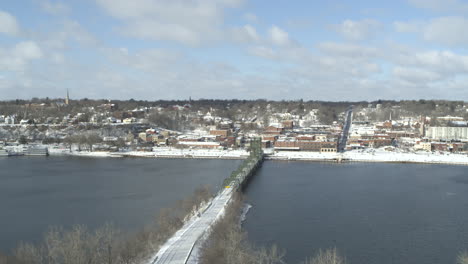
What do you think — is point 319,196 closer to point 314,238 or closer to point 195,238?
point 314,238

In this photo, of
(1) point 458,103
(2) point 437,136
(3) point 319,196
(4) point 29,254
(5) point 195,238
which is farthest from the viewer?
(1) point 458,103

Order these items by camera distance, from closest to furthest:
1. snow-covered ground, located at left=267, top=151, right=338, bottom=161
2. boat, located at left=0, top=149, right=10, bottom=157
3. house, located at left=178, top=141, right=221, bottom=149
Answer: snow-covered ground, located at left=267, top=151, right=338, bottom=161 < boat, located at left=0, top=149, right=10, bottom=157 < house, located at left=178, top=141, right=221, bottom=149

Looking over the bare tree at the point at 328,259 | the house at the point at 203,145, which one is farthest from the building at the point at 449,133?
the bare tree at the point at 328,259

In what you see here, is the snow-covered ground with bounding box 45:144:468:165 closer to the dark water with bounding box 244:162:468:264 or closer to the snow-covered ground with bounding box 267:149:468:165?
the snow-covered ground with bounding box 267:149:468:165

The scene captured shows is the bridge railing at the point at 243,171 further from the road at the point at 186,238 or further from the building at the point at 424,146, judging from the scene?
the building at the point at 424,146

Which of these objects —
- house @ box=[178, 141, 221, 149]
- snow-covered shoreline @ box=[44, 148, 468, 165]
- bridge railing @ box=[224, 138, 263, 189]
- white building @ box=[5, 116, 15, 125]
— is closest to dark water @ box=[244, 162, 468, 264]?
bridge railing @ box=[224, 138, 263, 189]

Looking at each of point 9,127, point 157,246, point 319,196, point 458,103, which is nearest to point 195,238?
point 157,246
